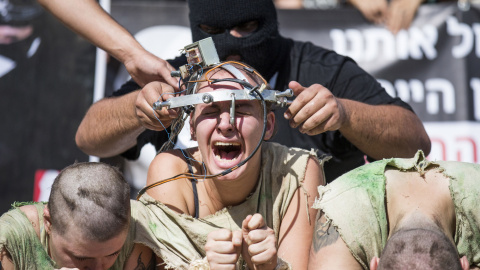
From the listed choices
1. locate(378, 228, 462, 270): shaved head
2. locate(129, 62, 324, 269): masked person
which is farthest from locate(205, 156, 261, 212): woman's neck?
locate(378, 228, 462, 270): shaved head

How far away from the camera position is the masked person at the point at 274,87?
11.3ft

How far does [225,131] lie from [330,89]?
106 centimetres

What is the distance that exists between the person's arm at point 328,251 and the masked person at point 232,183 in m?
0.11

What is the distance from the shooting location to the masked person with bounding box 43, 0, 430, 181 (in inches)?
136

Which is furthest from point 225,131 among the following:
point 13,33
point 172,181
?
point 13,33

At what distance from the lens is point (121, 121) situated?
349 centimetres

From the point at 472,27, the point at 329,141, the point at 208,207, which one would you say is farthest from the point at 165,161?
the point at 472,27

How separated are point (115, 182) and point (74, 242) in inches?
10.3

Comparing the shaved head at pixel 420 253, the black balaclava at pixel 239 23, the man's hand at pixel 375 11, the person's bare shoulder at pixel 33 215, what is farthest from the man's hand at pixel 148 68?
the man's hand at pixel 375 11

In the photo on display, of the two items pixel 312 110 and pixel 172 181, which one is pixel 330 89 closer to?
pixel 312 110

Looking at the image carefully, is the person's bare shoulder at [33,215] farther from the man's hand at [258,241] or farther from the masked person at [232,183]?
the man's hand at [258,241]

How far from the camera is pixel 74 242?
2.68 m

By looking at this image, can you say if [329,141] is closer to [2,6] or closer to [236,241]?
[236,241]

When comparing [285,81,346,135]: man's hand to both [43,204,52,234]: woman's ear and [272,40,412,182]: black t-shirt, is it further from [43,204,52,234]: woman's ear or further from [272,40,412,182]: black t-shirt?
[43,204,52,234]: woman's ear
